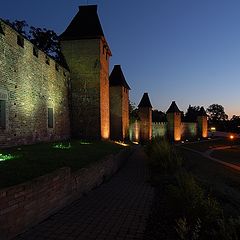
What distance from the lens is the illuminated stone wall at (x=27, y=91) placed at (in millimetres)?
15402

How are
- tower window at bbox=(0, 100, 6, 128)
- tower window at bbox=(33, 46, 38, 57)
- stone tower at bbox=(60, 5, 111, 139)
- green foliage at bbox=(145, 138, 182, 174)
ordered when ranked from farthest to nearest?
stone tower at bbox=(60, 5, 111, 139)
tower window at bbox=(33, 46, 38, 57)
tower window at bbox=(0, 100, 6, 128)
green foliage at bbox=(145, 138, 182, 174)

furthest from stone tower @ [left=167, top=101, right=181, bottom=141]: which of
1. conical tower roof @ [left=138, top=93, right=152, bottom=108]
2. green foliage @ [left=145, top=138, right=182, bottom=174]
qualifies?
green foliage @ [left=145, top=138, right=182, bottom=174]

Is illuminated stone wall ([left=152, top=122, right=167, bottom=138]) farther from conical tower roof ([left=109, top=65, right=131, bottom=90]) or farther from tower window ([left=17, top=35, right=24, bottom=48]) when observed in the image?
tower window ([left=17, top=35, right=24, bottom=48])

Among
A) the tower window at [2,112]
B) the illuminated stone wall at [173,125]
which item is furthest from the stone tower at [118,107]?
the illuminated stone wall at [173,125]

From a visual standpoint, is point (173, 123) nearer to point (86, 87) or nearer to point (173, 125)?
point (173, 125)

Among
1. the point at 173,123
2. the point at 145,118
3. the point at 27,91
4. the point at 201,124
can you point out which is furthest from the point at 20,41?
the point at 201,124

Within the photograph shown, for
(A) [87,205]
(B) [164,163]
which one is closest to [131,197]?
(A) [87,205]

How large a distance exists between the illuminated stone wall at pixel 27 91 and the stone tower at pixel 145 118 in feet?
96.9

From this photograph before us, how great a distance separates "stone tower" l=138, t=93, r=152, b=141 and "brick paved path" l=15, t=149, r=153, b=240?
139 ft

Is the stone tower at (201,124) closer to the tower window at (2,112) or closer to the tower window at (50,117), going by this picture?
the tower window at (50,117)

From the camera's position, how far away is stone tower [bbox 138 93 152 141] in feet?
173

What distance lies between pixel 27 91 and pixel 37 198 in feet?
39.6

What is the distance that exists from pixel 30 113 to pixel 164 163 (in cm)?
788

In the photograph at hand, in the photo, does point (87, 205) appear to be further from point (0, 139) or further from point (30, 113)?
point (30, 113)
